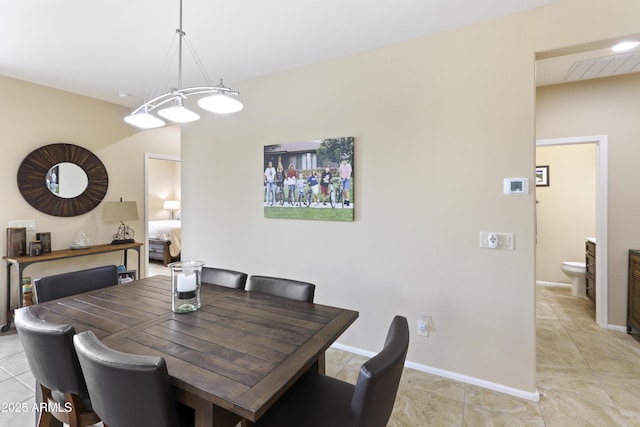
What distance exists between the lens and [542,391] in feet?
7.07

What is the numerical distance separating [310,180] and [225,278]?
1.17m

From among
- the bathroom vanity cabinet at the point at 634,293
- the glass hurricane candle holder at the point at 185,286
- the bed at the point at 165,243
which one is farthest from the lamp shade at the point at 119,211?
the bathroom vanity cabinet at the point at 634,293

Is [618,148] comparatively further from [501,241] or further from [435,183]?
[435,183]

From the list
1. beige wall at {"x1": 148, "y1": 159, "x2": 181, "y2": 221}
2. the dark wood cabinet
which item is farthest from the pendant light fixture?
beige wall at {"x1": 148, "y1": 159, "x2": 181, "y2": 221}

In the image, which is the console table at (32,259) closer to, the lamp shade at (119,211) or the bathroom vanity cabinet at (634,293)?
the lamp shade at (119,211)

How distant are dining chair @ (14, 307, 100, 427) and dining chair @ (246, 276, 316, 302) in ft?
3.37

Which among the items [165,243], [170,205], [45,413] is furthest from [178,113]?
[170,205]

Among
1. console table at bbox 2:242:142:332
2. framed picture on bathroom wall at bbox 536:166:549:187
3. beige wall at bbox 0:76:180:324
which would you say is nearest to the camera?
console table at bbox 2:242:142:332

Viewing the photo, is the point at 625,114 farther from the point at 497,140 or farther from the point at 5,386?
the point at 5,386

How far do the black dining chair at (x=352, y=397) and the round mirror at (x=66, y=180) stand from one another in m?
3.88

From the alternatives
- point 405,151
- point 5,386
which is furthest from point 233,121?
point 5,386

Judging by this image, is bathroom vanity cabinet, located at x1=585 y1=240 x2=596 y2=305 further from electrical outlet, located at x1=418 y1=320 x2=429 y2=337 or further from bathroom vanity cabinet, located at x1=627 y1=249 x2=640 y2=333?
electrical outlet, located at x1=418 y1=320 x2=429 y2=337

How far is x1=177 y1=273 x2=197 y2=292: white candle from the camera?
1.69 meters

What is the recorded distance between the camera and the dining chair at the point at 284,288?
1938 mm
